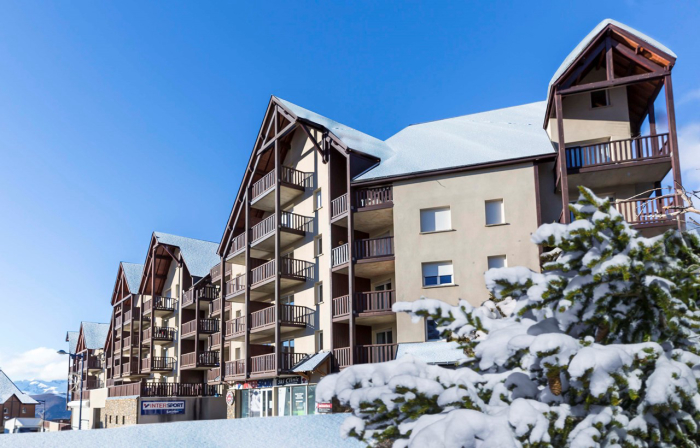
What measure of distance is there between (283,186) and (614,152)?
686 inches

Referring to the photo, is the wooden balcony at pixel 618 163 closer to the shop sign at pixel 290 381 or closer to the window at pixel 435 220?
the window at pixel 435 220

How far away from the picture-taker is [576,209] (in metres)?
6.81

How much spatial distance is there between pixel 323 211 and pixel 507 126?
1009 cm

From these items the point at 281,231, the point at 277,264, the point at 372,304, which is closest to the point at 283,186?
the point at 281,231

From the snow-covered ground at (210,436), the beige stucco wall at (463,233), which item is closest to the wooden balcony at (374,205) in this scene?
the beige stucco wall at (463,233)

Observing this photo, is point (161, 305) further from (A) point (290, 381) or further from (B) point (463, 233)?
(B) point (463, 233)

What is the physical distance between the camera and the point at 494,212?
90.1 ft

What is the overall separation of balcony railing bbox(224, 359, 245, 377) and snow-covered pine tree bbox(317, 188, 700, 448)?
101ft

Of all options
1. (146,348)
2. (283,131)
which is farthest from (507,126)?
(146,348)

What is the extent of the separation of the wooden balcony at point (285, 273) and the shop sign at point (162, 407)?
13146mm

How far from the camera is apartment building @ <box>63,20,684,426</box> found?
2480cm

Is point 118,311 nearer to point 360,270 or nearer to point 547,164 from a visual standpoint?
point 360,270

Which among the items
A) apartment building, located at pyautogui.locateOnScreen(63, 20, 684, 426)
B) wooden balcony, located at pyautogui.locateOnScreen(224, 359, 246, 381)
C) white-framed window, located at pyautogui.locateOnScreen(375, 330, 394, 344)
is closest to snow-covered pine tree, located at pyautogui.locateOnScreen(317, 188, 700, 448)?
apartment building, located at pyautogui.locateOnScreen(63, 20, 684, 426)

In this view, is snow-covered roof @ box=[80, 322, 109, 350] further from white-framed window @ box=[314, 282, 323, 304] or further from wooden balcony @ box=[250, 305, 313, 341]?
white-framed window @ box=[314, 282, 323, 304]
